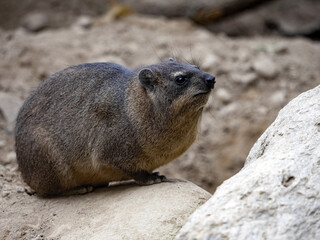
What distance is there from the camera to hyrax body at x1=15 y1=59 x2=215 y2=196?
5199 millimetres

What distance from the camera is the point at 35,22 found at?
11.3 m

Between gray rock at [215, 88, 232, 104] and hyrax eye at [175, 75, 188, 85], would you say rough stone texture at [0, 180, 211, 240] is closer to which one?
hyrax eye at [175, 75, 188, 85]

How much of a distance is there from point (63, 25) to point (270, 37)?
487cm

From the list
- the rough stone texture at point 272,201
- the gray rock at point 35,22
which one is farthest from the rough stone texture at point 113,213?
the gray rock at point 35,22

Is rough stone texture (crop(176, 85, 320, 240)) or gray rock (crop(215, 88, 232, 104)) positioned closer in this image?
rough stone texture (crop(176, 85, 320, 240))

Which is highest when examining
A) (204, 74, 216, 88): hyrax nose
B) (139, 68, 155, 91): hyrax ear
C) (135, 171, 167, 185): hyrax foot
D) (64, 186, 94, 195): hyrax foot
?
(204, 74, 216, 88): hyrax nose

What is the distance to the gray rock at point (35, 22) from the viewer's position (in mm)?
11203

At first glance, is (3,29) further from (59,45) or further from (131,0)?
(131,0)

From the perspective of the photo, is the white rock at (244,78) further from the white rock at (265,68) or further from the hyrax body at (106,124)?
the hyrax body at (106,124)

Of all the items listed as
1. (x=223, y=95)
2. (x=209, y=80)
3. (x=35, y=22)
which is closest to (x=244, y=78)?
(x=223, y=95)

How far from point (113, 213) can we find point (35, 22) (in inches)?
303

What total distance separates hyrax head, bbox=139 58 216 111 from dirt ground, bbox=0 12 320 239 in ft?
9.99

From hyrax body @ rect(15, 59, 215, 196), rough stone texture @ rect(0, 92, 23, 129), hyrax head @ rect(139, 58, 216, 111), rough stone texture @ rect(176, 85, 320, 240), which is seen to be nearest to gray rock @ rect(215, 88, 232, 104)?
rough stone texture @ rect(0, 92, 23, 129)

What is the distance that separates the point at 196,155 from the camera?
8859mm
